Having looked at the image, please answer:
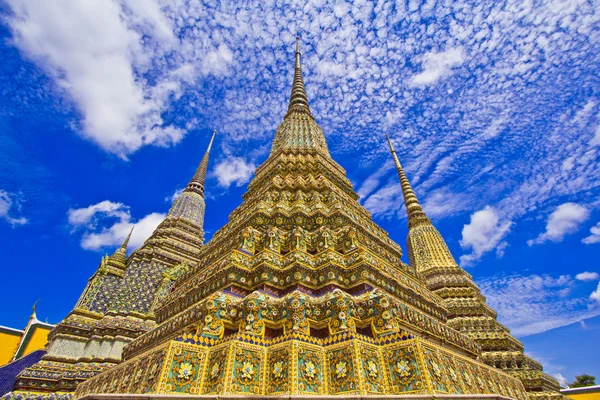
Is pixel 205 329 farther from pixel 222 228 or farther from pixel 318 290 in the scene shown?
pixel 222 228

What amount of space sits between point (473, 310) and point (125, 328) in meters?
15.0

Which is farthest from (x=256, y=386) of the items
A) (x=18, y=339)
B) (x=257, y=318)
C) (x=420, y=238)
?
(x=18, y=339)

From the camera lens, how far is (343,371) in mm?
3926

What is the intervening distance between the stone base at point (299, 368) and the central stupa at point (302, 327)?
14mm

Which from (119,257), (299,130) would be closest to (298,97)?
(299,130)

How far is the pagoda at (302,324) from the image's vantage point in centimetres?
386

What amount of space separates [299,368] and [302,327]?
84cm

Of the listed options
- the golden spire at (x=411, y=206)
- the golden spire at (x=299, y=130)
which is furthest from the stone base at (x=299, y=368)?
the golden spire at (x=411, y=206)

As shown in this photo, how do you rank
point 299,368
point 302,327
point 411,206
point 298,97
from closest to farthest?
A: 1. point 299,368
2. point 302,327
3. point 298,97
4. point 411,206

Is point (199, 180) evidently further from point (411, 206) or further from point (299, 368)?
point (299, 368)

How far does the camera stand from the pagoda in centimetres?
386

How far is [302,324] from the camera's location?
4766 millimetres

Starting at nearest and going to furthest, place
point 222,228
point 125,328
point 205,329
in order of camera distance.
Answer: point 205,329
point 222,228
point 125,328

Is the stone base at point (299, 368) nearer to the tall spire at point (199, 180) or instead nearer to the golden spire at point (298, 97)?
the golden spire at point (298, 97)
